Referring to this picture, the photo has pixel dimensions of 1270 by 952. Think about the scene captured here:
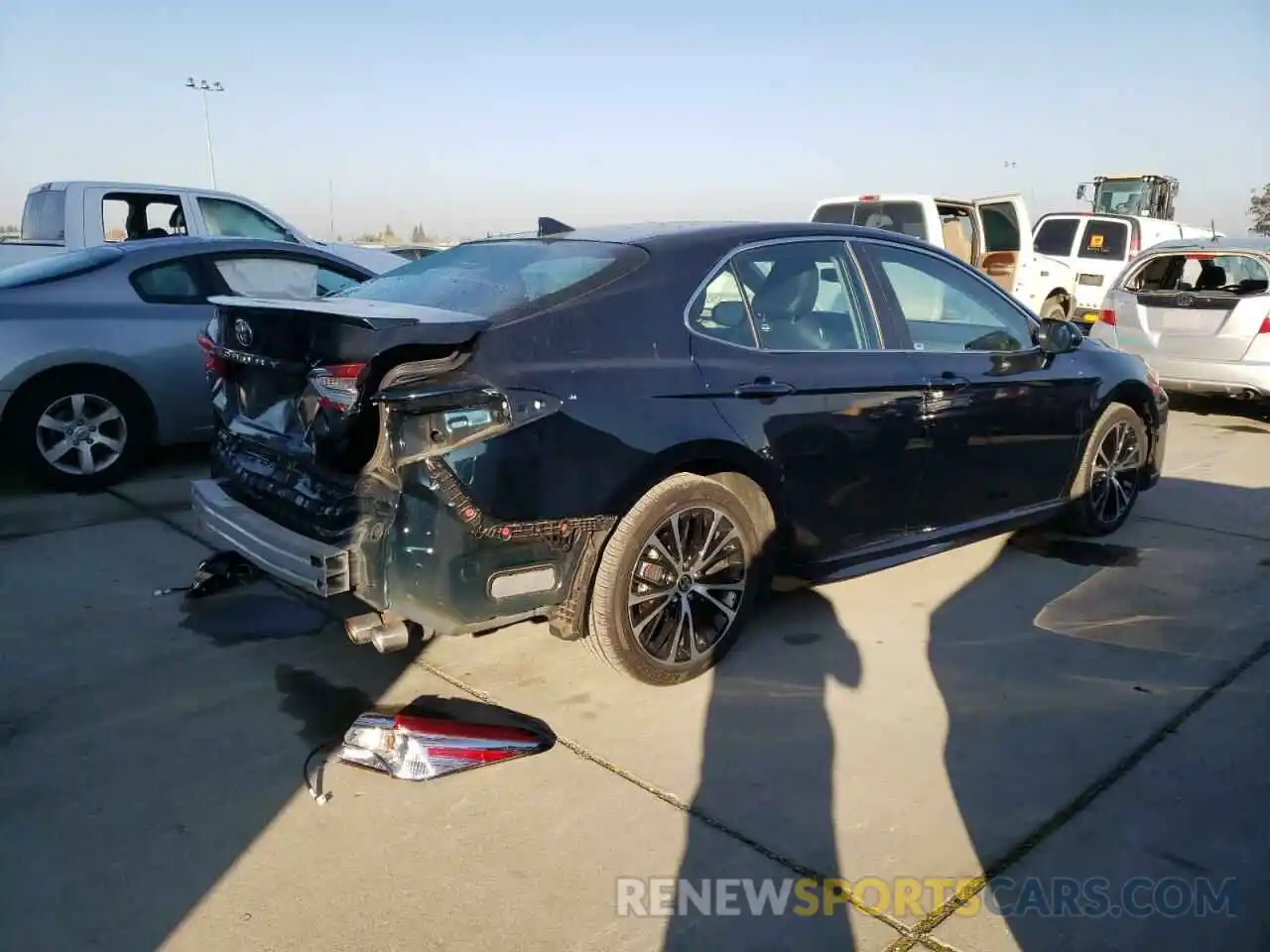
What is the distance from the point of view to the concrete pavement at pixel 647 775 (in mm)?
2457

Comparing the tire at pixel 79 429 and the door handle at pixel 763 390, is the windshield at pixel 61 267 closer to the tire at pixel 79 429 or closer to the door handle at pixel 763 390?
the tire at pixel 79 429

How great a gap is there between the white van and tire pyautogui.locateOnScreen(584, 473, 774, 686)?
39.7 feet

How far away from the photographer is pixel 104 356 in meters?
6.01

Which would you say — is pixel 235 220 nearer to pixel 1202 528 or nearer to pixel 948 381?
pixel 948 381

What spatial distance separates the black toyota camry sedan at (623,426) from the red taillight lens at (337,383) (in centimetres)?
1

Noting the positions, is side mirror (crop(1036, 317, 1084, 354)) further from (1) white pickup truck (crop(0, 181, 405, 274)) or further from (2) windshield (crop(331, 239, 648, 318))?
(1) white pickup truck (crop(0, 181, 405, 274))

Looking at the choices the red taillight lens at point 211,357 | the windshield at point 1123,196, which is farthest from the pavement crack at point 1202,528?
the windshield at point 1123,196

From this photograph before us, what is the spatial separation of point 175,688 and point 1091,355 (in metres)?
4.50

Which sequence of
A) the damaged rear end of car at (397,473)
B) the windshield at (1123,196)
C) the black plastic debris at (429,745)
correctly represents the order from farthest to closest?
the windshield at (1123,196)
the black plastic debris at (429,745)
the damaged rear end of car at (397,473)

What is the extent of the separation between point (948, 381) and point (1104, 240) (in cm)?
1266

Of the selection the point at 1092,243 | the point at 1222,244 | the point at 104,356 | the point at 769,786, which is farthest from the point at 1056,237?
the point at 769,786

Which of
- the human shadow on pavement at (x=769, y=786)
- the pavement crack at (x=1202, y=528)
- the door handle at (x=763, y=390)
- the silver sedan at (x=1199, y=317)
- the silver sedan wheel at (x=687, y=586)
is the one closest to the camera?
the human shadow on pavement at (x=769, y=786)

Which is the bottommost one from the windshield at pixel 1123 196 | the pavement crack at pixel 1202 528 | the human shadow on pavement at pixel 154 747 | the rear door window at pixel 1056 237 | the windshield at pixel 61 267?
the human shadow on pavement at pixel 154 747

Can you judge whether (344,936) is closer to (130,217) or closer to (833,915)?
(833,915)
